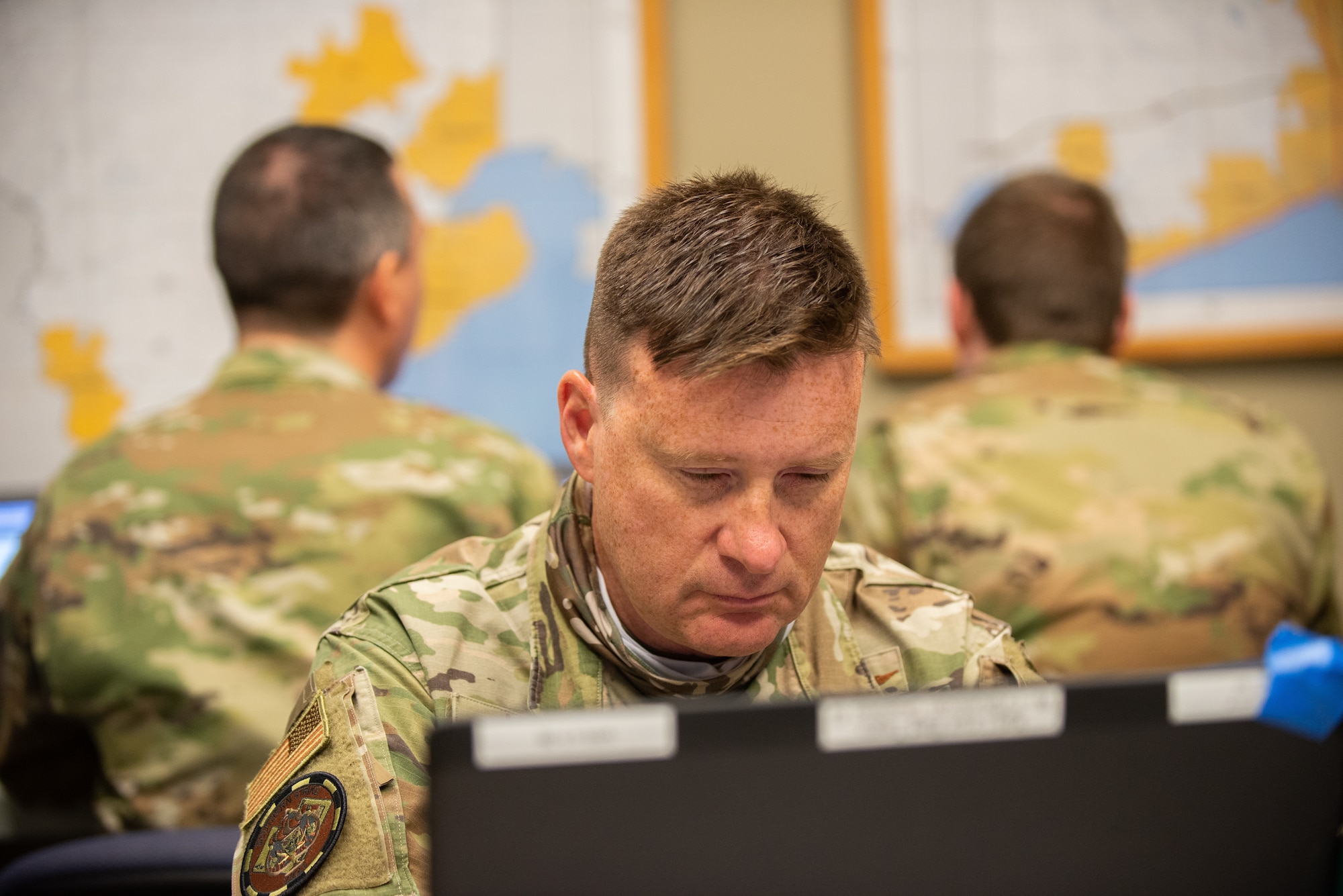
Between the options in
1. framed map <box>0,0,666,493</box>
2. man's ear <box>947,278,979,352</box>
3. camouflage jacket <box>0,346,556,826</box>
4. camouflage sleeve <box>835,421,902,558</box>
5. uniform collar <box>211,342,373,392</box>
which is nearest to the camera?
camouflage jacket <box>0,346,556,826</box>

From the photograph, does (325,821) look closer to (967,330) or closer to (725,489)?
(725,489)

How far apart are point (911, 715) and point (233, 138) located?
1.93 metres

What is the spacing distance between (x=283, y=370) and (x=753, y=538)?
3.09 feet

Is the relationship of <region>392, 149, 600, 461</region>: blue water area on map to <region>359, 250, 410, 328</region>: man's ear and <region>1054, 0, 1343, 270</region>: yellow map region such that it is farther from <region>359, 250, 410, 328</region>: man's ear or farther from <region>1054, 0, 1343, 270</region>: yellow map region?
<region>1054, 0, 1343, 270</region>: yellow map region

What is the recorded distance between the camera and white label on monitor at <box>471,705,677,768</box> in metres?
0.41

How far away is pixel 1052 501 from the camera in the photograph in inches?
61.0

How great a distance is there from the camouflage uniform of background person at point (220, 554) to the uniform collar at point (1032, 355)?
2.33 ft

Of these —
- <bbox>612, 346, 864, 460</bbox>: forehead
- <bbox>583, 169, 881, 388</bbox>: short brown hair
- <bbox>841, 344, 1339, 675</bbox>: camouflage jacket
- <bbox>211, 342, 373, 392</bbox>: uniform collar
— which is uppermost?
<bbox>583, 169, 881, 388</bbox>: short brown hair

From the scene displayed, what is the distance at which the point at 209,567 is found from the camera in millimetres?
1307

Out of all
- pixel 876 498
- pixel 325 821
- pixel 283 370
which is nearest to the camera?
pixel 325 821

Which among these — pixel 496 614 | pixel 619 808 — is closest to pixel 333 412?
pixel 496 614

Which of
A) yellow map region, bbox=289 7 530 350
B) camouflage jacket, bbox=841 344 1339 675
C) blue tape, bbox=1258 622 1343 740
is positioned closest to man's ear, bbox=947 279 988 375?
camouflage jacket, bbox=841 344 1339 675

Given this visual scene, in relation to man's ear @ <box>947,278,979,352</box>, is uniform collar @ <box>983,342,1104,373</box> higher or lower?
lower

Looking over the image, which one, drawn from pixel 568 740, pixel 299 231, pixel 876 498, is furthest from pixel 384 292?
pixel 568 740
